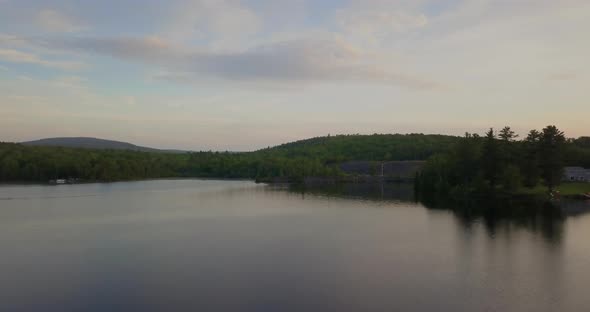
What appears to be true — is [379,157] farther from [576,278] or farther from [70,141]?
[70,141]

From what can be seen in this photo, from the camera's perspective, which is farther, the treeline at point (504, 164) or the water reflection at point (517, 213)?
the treeline at point (504, 164)

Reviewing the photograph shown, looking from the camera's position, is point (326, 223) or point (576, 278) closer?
point (576, 278)

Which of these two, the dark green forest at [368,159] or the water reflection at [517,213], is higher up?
the dark green forest at [368,159]

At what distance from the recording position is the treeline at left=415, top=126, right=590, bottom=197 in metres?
37.4

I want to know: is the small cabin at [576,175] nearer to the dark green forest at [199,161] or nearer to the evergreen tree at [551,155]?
the evergreen tree at [551,155]

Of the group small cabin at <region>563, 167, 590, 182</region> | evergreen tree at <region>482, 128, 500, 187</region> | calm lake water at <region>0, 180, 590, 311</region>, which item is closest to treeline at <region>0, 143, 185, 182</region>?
calm lake water at <region>0, 180, 590, 311</region>

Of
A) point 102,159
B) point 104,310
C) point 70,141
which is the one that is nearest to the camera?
point 104,310

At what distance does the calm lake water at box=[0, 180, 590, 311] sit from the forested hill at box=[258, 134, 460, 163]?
192 ft

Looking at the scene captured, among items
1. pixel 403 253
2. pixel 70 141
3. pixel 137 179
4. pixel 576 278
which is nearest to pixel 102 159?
pixel 137 179

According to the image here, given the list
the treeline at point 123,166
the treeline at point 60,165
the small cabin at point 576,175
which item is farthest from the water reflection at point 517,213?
the treeline at point 60,165

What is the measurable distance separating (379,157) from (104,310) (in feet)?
282

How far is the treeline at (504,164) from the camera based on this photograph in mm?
37375

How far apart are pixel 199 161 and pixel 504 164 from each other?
224 ft

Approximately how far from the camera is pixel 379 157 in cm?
9525
